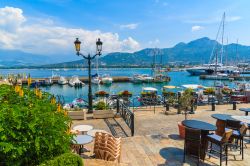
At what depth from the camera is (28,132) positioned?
132 inches

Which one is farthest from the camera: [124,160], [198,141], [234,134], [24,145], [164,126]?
[164,126]

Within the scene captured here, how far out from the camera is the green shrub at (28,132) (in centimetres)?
323

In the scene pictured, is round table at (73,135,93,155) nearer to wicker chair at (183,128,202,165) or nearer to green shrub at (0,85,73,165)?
green shrub at (0,85,73,165)

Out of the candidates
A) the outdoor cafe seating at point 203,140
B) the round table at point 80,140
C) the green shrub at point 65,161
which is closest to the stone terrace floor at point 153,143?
the outdoor cafe seating at point 203,140

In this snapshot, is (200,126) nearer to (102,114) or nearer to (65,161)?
(65,161)

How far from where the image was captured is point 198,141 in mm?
6406

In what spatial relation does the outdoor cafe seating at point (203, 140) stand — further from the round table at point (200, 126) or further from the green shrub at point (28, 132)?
the green shrub at point (28, 132)

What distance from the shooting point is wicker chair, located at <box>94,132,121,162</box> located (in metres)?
5.89

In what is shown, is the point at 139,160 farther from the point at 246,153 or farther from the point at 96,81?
the point at 96,81

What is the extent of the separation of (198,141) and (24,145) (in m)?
4.96

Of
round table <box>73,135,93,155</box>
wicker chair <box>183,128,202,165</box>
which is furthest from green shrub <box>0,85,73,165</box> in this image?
wicker chair <box>183,128,202,165</box>

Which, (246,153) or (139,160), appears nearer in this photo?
(139,160)

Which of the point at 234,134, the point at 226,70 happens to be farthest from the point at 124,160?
the point at 226,70

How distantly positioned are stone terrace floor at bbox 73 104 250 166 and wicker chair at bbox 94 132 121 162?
344mm
